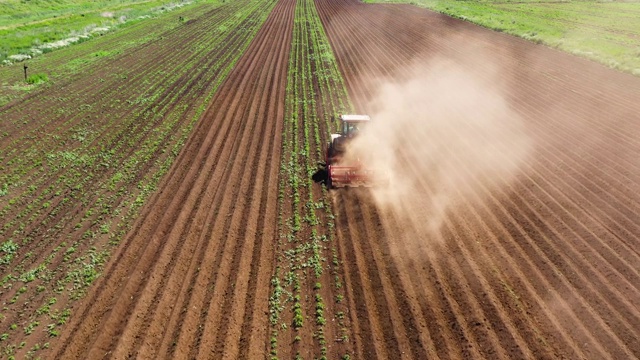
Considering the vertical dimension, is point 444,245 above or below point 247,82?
below

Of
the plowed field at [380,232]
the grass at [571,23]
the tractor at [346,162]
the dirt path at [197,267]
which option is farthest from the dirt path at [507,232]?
the grass at [571,23]

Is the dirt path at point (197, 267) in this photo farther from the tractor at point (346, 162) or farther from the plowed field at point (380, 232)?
the tractor at point (346, 162)

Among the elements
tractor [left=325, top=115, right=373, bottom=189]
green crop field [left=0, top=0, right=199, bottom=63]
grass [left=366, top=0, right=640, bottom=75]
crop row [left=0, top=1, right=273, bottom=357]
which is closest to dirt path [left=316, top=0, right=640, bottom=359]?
tractor [left=325, top=115, right=373, bottom=189]

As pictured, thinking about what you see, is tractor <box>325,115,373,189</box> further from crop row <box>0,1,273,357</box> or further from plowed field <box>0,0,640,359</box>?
crop row <box>0,1,273,357</box>

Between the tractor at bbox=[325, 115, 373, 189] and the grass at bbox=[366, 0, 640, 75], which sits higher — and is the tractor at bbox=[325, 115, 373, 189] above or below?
below

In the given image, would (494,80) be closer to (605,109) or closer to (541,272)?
(605,109)

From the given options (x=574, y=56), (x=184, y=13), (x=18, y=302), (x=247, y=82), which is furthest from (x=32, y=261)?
(x=184, y=13)
